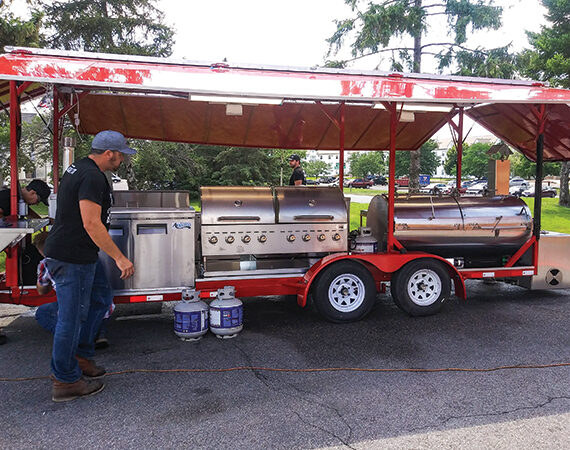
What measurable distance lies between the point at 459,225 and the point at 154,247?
4037 millimetres

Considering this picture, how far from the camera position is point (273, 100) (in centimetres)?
570

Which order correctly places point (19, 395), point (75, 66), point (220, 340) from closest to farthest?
point (19, 395) < point (75, 66) < point (220, 340)

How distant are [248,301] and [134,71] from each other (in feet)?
11.6

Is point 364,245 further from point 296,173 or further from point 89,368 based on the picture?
point 89,368

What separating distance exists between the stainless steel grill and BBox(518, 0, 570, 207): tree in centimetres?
1908

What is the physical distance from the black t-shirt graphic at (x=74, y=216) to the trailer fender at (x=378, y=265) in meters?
2.62

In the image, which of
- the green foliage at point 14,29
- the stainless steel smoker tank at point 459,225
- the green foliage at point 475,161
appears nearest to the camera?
the stainless steel smoker tank at point 459,225

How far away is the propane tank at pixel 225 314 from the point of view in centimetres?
520

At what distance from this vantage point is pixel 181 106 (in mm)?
7613

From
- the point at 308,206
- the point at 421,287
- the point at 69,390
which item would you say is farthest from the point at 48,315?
the point at 421,287

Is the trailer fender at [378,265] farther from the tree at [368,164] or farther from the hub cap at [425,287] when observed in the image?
the tree at [368,164]

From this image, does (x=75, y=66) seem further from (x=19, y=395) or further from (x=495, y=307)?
(x=495, y=307)

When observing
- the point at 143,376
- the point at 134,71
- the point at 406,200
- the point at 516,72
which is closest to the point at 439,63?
the point at 516,72

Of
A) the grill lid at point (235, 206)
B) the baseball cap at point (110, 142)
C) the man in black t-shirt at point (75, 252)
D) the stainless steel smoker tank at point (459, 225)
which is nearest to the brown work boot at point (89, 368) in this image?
the man in black t-shirt at point (75, 252)
